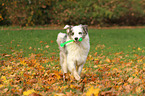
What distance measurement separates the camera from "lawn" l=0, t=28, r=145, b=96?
4117mm

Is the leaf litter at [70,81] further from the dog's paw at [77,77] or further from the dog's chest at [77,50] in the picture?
the dog's chest at [77,50]

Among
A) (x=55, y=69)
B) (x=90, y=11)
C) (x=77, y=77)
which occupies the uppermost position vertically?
(x=90, y=11)

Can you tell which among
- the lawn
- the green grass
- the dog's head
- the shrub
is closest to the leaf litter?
the lawn

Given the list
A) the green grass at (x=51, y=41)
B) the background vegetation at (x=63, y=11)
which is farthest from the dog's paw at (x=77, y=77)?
the background vegetation at (x=63, y=11)

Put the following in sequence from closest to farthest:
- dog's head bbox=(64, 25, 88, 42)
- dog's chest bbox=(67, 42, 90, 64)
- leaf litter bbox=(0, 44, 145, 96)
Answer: leaf litter bbox=(0, 44, 145, 96) < dog's head bbox=(64, 25, 88, 42) < dog's chest bbox=(67, 42, 90, 64)

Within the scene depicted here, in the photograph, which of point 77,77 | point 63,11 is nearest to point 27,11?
point 63,11

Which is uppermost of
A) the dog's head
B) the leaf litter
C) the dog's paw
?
the dog's head

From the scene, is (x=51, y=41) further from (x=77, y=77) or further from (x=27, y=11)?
(x=77, y=77)

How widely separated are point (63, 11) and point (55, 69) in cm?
1022

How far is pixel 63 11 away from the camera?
15875 millimetres

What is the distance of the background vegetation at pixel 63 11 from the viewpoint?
1498cm

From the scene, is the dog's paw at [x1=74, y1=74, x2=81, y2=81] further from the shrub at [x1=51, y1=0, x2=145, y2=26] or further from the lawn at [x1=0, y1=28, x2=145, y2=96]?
the shrub at [x1=51, y1=0, x2=145, y2=26]

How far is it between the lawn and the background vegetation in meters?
2.42

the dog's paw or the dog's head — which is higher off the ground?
the dog's head
